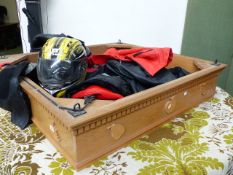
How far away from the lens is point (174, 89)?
1.73 ft

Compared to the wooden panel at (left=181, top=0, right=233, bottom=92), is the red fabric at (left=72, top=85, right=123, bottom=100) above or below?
below

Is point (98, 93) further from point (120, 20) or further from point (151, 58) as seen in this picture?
point (120, 20)

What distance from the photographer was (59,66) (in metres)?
0.54

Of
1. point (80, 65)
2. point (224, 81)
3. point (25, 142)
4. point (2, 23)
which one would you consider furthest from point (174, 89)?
point (2, 23)

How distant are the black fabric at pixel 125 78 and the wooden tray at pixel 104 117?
0.23 feet

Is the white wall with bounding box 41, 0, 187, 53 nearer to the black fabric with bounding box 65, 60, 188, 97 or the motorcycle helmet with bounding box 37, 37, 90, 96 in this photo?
the black fabric with bounding box 65, 60, 188, 97

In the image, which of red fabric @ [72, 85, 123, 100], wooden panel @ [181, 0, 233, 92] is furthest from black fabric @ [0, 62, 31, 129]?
wooden panel @ [181, 0, 233, 92]

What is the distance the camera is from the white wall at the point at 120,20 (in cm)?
105

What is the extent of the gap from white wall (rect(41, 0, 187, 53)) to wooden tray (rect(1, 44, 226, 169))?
51 cm

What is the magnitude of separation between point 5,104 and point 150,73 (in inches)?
14.7

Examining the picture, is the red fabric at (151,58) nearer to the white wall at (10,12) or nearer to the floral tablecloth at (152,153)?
the floral tablecloth at (152,153)

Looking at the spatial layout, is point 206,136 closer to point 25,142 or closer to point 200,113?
point 200,113

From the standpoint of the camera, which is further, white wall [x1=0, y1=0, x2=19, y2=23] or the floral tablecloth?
white wall [x1=0, y1=0, x2=19, y2=23]

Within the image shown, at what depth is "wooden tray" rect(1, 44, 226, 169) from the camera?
0.39 metres
